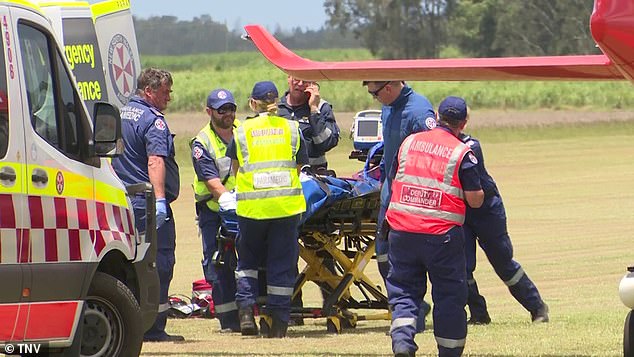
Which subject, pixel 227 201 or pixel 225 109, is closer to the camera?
pixel 227 201

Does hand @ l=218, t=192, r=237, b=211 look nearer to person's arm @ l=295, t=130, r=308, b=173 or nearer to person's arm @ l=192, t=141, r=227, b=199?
person's arm @ l=192, t=141, r=227, b=199

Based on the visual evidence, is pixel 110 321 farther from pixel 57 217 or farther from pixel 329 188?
pixel 329 188

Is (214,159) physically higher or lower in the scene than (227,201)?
higher

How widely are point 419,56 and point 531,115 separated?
5336 centimetres

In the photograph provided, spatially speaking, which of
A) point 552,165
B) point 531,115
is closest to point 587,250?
point 552,165

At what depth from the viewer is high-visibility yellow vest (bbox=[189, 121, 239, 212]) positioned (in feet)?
36.9

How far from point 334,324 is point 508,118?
41.9 meters

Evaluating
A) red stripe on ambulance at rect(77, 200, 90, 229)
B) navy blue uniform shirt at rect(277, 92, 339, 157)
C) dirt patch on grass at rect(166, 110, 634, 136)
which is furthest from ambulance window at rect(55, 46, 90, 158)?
dirt patch on grass at rect(166, 110, 634, 136)

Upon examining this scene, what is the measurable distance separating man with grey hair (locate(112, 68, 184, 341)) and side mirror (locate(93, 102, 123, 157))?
250cm

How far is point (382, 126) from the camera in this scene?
35.4ft

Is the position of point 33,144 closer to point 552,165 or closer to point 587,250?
point 587,250

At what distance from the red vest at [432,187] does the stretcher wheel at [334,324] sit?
241 centimetres

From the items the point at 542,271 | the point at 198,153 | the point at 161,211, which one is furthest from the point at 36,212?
the point at 542,271

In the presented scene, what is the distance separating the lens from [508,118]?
5225 centimetres
